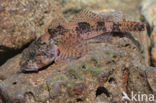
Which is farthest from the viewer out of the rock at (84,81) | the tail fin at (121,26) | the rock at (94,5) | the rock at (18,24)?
the rock at (94,5)

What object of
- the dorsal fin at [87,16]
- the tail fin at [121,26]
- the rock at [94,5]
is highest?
the rock at [94,5]

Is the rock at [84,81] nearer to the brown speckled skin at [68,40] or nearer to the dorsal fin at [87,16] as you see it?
the brown speckled skin at [68,40]

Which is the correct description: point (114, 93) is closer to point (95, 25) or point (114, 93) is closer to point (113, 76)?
point (113, 76)

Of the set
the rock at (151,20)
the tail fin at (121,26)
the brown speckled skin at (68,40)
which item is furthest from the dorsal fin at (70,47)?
the rock at (151,20)

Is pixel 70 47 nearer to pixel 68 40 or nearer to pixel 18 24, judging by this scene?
pixel 68 40

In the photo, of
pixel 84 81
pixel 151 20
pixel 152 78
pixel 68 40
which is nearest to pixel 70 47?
pixel 68 40

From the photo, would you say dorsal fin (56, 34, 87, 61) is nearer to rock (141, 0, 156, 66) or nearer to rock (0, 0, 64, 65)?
rock (0, 0, 64, 65)
